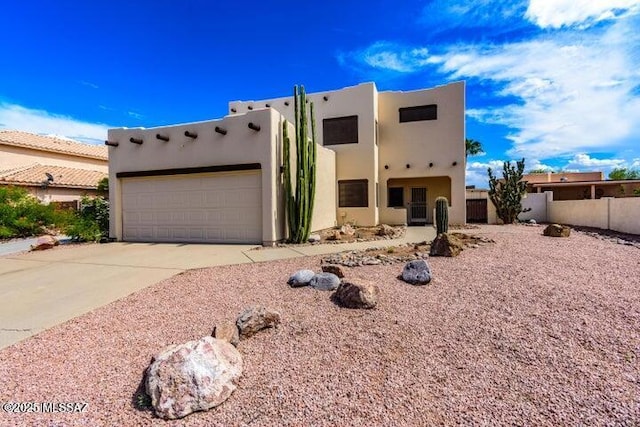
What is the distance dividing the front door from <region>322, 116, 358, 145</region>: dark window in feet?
17.2

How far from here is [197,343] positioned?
3.10 metres

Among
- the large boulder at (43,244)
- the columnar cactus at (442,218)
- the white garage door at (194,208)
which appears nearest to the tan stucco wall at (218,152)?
the white garage door at (194,208)

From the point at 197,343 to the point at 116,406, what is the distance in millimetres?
778

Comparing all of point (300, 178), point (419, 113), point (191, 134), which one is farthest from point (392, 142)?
point (191, 134)

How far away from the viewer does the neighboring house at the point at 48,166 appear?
18.2 metres

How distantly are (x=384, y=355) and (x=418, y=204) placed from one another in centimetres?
1667

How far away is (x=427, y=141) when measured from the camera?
1702 centimetres

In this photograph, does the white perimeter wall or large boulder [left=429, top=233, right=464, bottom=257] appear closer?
large boulder [left=429, top=233, right=464, bottom=257]

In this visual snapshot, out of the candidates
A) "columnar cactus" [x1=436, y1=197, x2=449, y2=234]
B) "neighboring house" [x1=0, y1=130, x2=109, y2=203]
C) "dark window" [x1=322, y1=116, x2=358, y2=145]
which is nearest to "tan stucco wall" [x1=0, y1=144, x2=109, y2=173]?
"neighboring house" [x1=0, y1=130, x2=109, y2=203]

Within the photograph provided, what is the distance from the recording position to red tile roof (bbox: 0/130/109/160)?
2119 cm

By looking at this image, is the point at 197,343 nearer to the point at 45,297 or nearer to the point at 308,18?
the point at 45,297

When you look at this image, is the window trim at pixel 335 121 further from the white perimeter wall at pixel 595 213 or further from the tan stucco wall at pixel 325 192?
the white perimeter wall at pixel 595 213

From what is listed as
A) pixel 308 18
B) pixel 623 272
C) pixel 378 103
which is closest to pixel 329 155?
pixel 378 103

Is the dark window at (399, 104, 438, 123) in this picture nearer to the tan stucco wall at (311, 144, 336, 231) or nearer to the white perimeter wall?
the tan stucco wall at (311, 144, 336, 231)
